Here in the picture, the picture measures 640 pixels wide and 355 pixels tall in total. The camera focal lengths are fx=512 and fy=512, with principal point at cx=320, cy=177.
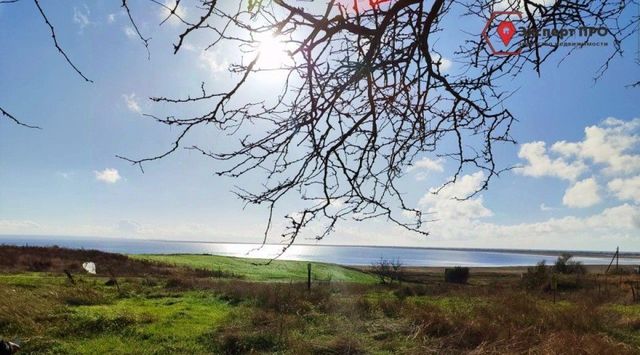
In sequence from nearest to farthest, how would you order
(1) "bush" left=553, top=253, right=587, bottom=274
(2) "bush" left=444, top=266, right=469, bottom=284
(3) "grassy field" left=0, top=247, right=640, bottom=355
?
(3) "grassy field" left=0, top=247, right=640, bottom=355, (1) "bush" left=553, top=253, right=587, bottom=274, (2) "bush" left=444, top=266, right=469, bottom=284

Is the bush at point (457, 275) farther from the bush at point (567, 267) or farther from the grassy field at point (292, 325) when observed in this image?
the grassy field at point (292, 325)

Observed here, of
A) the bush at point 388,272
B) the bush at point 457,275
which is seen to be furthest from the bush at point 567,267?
the bush at point 388,272

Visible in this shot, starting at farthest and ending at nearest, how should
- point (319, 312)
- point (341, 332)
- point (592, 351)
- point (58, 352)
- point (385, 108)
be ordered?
point (319, 312) < point (341, 332) < point (58, 352) < point (592, 351) < point (385, 108)

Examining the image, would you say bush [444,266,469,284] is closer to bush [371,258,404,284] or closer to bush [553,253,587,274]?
bush [371,258,404,284]

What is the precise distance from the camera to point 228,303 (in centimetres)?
1521

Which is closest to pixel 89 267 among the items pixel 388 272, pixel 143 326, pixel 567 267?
pixel 143 326

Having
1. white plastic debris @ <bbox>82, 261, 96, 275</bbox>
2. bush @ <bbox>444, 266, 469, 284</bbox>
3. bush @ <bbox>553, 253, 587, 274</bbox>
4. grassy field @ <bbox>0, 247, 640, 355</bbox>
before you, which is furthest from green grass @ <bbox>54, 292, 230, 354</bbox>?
bush @ <bbox>553, 253, 587, 274</bbox>

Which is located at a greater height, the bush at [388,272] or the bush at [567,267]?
the bush at [567,267]

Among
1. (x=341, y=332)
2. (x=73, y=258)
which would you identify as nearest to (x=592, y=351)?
(x=341, y=332)

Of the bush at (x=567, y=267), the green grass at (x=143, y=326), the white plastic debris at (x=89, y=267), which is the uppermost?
the bush at (x=567, y=267)

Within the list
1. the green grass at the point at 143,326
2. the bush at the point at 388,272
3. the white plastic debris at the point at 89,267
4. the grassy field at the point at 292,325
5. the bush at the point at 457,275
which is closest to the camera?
the grassy field at the point at 292,325

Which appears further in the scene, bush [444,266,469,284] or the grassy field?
bush [444,266,469,284]

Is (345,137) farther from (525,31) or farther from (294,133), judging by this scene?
(525,31)

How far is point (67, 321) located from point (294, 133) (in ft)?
35.7
